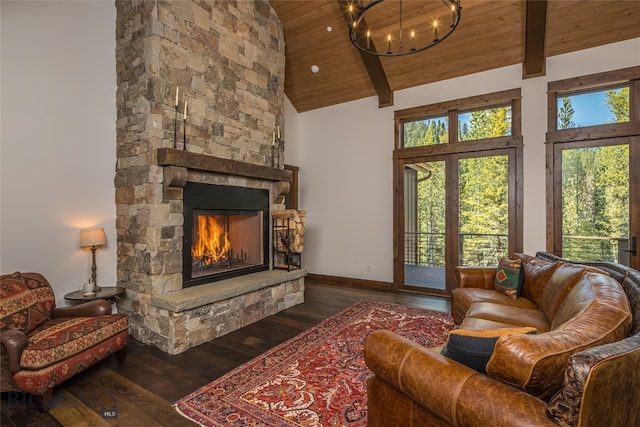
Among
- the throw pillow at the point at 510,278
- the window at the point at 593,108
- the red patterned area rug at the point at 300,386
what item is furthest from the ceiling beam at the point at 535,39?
the red patterned area rug at the point at 300,386

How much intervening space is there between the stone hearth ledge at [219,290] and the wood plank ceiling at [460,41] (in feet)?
11.4

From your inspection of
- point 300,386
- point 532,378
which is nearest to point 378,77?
point 300,386

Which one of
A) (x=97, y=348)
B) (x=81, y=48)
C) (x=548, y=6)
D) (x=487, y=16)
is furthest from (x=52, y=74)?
(x=548, y=6)

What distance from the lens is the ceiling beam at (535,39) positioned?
3.95 metres

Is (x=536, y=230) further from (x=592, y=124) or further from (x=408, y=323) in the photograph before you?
(x=408, y=323)

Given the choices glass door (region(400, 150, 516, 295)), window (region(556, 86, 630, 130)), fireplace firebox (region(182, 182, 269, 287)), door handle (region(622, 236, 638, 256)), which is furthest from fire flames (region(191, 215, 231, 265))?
door handle (region(622, 236, 638, 256))

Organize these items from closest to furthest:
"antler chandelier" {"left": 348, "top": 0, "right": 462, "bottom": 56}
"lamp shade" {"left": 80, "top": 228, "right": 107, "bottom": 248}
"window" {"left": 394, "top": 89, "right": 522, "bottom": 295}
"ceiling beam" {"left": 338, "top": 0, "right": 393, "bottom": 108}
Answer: "lamp shade" {"left": 80, "top": 228, "right": 107, "bottom": 248}
"antler chandelier" {"left": 348, "top": 0, "right": 462, "bottom": 56}
"window" {"left": 394, "top": 89, "right": 522, "bottom": 295}
"ceiling beam" {"left": 338, "top": 0, "right": 393, "bottom": 108}

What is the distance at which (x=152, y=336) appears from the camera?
328cm

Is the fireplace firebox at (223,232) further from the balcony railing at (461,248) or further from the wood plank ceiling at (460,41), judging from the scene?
the wood plank ceiling at (460,41)

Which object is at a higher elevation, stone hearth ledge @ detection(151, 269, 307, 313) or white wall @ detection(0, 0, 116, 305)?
white wall @ detection(0, 0, 116, 305)

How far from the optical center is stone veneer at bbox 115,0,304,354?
3.28 meters

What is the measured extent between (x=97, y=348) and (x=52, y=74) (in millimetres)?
2672

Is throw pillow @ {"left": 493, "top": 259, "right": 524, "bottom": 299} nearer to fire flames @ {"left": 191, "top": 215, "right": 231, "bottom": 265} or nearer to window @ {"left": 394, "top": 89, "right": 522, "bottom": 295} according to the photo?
window @ {"left": 394, "top": 89, "right": 522, "bottom": 295}

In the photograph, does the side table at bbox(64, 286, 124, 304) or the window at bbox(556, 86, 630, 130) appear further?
the window at bbox(556, 86, 630, 130)
